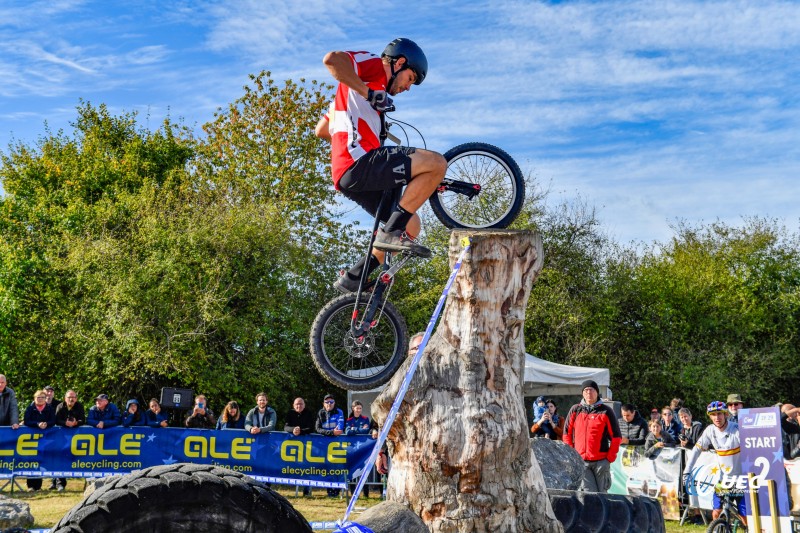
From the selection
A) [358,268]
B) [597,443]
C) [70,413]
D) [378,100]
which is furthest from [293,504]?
[378,100]

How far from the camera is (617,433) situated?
36.0 feet

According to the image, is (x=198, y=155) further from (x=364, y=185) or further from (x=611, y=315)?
(x=364, y=185)

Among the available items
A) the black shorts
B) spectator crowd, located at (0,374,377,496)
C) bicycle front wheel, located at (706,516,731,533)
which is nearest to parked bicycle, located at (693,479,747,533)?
bicycle front wheel, located at (706,516,731,533)

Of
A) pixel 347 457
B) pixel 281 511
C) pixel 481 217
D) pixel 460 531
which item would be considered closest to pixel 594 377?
pixel 347 457

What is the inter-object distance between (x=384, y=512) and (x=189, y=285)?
16390mm

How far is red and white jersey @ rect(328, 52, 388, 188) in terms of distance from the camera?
19.4 feet

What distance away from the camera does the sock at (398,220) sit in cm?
595

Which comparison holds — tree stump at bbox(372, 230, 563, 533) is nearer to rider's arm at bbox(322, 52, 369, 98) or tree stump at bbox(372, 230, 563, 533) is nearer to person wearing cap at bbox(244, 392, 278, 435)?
rider's arm at bbox(322, 52, 369, 98)

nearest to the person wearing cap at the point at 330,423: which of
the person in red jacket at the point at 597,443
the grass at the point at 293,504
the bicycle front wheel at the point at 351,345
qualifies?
the grass at the point at 293,504

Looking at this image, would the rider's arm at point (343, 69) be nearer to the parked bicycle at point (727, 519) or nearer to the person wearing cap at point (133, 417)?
the parked bicycle at point (727, 519)

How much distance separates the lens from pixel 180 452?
1289cm

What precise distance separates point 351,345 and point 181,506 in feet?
12.2

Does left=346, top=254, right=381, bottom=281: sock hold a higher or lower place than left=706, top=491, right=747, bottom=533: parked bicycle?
higher

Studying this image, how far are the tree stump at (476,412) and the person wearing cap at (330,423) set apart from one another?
816 cm
